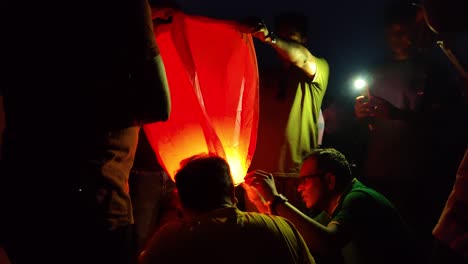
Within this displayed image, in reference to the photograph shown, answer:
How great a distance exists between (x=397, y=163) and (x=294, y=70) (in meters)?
1.79

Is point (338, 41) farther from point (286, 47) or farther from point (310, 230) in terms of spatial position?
point (310, 230)

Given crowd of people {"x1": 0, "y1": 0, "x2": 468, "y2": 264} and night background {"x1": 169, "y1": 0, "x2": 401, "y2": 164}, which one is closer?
crowd of people {"x1": 0, "y1": 0, "x2": 468, "y2": 264}

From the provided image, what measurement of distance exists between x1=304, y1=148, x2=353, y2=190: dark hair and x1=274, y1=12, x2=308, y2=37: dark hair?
1.29m

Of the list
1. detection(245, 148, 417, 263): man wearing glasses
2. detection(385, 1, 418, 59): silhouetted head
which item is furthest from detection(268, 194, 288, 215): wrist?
detection(385, 1, 418, 59): silhouetted head

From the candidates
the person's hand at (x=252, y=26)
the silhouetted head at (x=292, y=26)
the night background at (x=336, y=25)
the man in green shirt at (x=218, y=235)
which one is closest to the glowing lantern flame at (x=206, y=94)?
the person's hand at (x=252, y=26)

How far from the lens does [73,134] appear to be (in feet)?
5.64

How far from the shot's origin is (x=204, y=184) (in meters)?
2.23

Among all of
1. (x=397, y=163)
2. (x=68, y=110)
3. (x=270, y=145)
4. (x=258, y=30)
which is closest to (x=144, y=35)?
(x=68, y=110)

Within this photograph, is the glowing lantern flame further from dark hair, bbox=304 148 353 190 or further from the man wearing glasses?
dark hair, bbox=304 148 353 190

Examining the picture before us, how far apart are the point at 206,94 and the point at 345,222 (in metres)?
1.38

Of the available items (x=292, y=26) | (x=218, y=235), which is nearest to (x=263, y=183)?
(x=218, y=235)

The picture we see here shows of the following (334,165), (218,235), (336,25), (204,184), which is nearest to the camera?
(218,235)

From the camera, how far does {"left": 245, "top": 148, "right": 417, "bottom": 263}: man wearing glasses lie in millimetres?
2918

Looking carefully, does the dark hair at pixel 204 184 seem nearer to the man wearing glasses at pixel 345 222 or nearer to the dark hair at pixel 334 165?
the man wearing glasses at pixel 345 222
